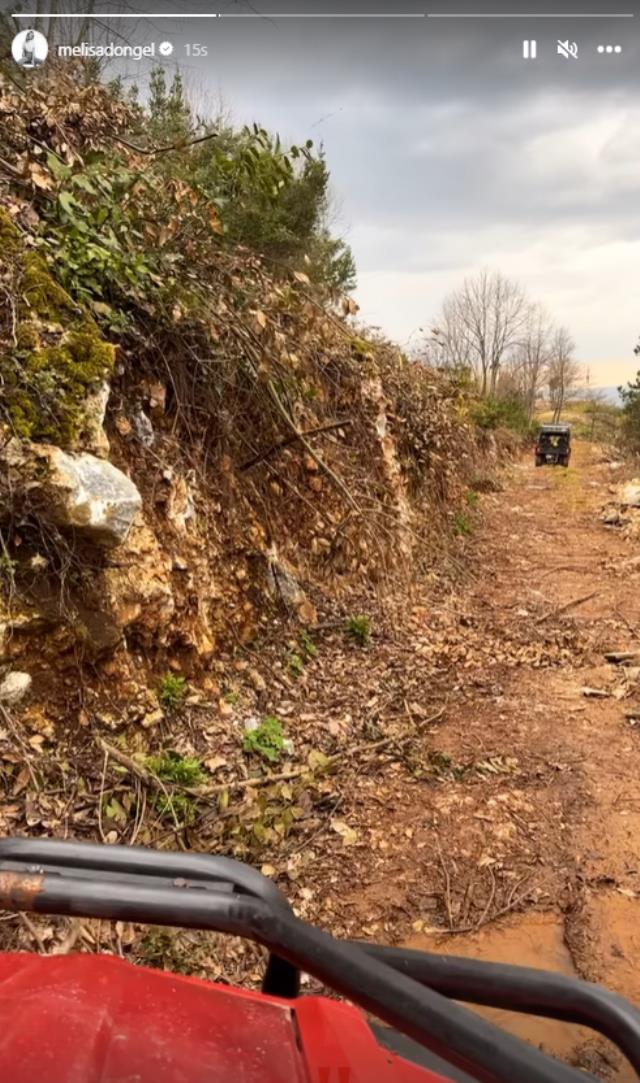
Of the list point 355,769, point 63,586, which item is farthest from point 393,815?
point 63,586

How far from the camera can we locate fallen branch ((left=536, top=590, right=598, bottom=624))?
7466 mm

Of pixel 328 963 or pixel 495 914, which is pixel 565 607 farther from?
pixel 328 963

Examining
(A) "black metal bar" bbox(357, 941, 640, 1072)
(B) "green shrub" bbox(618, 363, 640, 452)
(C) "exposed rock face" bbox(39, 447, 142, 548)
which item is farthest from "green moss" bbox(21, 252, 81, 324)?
(B) "green shrub" bbox(618, 363, 640, 452)

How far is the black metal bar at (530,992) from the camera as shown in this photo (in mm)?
1015

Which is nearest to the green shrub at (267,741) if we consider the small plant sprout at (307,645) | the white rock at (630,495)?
the small plant sprout at (307,645)

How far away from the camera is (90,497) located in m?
3.62

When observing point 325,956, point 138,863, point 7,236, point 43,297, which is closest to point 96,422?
point 43,297

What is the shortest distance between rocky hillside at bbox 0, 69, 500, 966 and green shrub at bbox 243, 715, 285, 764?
0.02 m

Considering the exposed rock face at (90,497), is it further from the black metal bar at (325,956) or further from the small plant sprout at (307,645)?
the black metal bar at (325,956)

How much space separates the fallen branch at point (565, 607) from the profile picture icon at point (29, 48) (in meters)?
6.86

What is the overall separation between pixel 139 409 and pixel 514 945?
4.02 m

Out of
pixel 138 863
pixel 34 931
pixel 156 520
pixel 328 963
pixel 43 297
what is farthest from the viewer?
pixel 156 520

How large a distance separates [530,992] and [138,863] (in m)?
0.74

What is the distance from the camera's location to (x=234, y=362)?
18.0 feet
